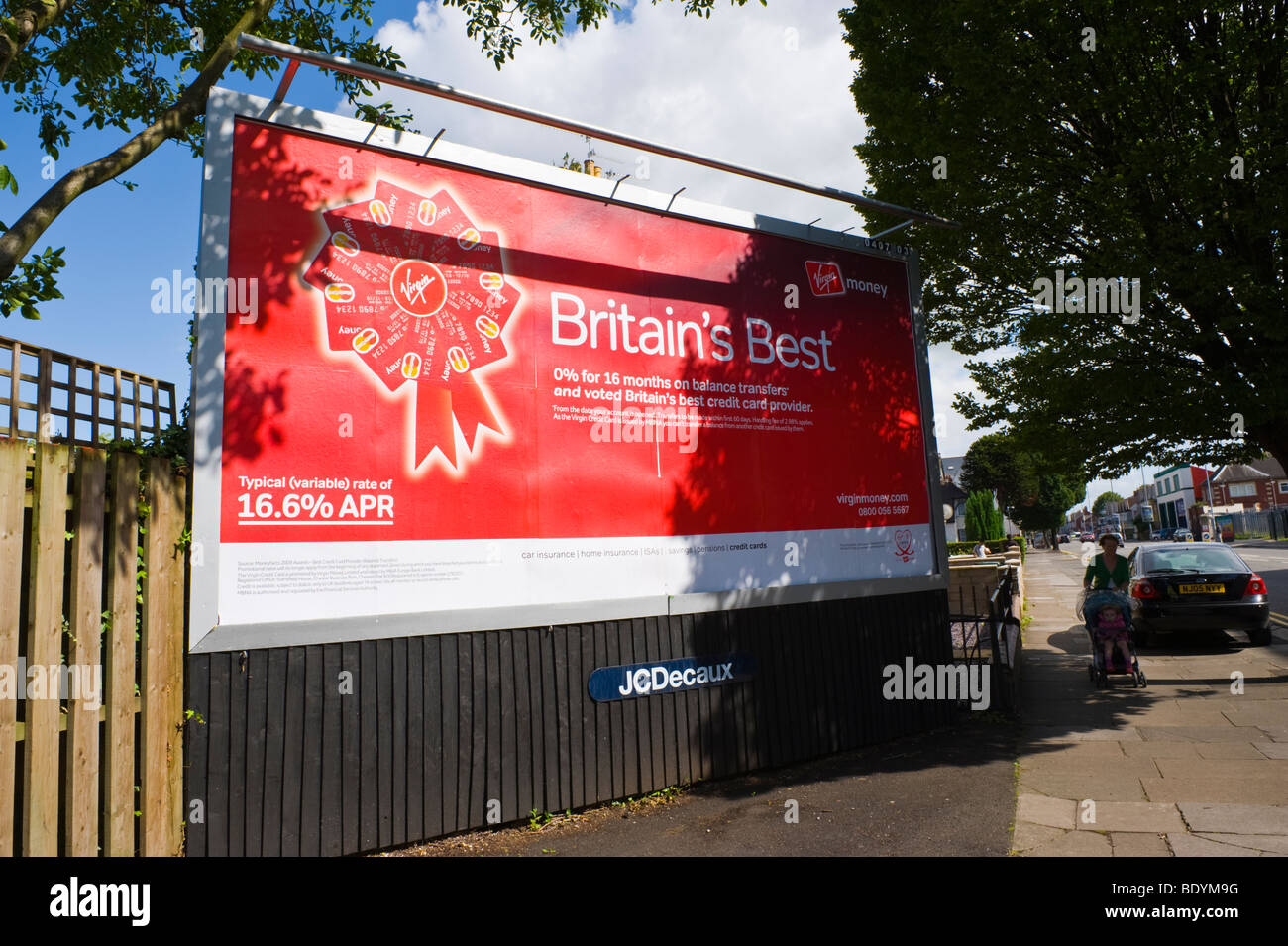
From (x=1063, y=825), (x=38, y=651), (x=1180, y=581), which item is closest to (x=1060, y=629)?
(x=1180, y=581)

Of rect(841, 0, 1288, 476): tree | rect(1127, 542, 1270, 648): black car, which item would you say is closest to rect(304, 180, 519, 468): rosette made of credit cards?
rect(841, 0, 1288, 476): tree

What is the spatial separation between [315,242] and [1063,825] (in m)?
6.78

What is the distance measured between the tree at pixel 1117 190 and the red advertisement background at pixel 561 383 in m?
1.97

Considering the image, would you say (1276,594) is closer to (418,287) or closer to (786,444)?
(786,444)

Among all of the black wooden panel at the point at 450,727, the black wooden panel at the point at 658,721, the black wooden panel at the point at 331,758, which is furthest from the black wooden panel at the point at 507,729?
the black wooden panel at the point at 658,721

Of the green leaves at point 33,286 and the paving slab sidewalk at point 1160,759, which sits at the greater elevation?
the green leaves at point 33,286

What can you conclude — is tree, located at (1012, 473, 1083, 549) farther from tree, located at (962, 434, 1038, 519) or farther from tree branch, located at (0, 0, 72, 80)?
tree branch, located at (0, 0, 72, 80)

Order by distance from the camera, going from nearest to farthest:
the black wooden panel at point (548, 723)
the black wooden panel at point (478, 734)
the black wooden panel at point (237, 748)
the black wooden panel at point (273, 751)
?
the black wooden panel at point (237, 748) → the black wooden panel at point (273, 751) → the black wooden panel at point (478, 734) → the black wooden panel at point (548, 723)

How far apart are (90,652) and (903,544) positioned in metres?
7.50

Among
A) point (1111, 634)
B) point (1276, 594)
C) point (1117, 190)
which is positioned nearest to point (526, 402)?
point (1117, 190)

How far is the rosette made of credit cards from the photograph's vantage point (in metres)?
6.18

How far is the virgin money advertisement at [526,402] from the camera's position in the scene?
582cm

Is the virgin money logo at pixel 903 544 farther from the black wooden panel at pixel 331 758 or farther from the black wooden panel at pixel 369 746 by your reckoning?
the black wooden panel at pixel 331 758

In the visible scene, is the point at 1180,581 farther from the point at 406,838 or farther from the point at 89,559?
the point at 89,559
